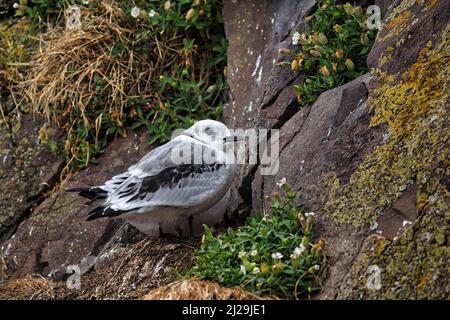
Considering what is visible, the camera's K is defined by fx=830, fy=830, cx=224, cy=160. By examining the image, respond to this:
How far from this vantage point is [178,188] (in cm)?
527

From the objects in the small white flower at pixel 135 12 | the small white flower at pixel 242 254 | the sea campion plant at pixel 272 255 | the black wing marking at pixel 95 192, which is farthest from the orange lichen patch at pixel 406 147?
the small white flower at pixel 135 12

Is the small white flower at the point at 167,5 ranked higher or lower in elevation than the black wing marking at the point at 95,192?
higher

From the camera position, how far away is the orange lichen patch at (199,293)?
13.8 ft

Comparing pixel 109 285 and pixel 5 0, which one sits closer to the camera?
pixel 109 285

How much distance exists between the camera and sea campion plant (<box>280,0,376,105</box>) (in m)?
5.46

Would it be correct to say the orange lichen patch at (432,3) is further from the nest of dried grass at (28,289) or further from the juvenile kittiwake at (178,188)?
the nest of dried grass at (28,289)

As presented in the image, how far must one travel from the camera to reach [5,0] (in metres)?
7.77

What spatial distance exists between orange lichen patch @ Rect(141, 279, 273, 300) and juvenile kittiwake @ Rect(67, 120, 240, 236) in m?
1.00

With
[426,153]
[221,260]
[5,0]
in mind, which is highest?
[5,0]

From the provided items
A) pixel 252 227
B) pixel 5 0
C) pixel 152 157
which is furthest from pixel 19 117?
pixel 252 227

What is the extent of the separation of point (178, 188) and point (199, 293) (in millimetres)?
1168

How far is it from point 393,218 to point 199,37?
327 centimetres

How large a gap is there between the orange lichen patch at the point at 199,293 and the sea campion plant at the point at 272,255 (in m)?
0.07
